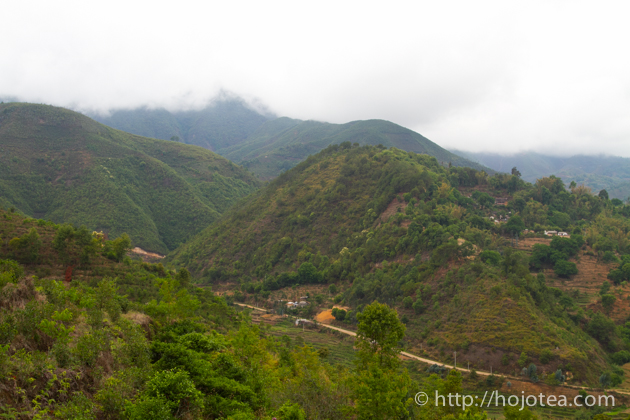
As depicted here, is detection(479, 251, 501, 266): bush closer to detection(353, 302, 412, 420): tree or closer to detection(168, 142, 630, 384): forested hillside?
detection(168, 142, 630, 384): forested hillside

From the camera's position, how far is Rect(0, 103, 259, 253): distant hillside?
94375mm

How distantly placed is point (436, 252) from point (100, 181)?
93714 mm

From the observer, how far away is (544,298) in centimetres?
4559

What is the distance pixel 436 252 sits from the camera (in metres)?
53.8

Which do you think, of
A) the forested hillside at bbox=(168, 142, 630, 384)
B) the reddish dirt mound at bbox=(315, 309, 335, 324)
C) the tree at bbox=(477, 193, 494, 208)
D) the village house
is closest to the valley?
the forested hillside at bbox=(168, 142, 630, 384)

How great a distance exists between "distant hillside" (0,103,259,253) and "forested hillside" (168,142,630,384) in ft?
70.7

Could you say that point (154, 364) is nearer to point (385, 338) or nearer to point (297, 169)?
point (385, 338)

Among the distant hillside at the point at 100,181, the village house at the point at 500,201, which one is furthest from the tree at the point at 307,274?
the distant hillside at the point at 100,181

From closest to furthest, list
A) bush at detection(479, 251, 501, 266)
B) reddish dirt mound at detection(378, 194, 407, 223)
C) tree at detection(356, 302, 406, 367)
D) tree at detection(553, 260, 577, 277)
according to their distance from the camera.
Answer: tree at detection(356, 302, 406, 367), bush at detection(479, 251, 501, 266), tree at detection(553, 260, 577, 277), reddish dirt mound at detection(378, 194, 407, 223)

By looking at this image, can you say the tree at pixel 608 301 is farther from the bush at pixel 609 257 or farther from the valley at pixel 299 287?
the bush at pixel 609 257

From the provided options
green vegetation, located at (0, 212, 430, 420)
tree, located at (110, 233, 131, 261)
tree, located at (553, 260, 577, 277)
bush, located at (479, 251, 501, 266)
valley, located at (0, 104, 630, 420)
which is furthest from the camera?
tree, located at (553, 260, 577, 277)

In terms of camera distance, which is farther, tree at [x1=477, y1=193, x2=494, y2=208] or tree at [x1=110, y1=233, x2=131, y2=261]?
tree at [x1=477, y1=193, x2=494, y2=208]

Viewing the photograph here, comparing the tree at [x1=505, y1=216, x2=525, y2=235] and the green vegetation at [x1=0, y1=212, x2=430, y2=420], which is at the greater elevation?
the tree at [x1=505, y1=216, x2=525, y2=235]

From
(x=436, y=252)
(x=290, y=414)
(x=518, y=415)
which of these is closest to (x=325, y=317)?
(x=436, y=252)
